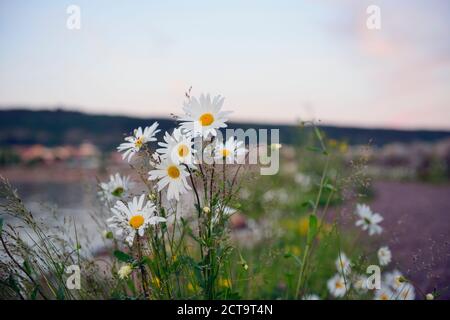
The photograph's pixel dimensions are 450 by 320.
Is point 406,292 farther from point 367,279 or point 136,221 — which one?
point 136,221

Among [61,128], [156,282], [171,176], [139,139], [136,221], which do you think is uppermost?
[61,128]

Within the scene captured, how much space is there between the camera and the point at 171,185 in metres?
1.20

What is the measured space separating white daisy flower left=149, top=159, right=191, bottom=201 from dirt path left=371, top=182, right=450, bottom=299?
2.38 ft

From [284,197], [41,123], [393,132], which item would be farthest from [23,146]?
[393,132]

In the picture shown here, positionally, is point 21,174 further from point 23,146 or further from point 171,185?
point 171,185

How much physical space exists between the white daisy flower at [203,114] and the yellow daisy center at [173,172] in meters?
0.11

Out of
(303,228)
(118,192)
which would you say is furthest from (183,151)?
(303,228)

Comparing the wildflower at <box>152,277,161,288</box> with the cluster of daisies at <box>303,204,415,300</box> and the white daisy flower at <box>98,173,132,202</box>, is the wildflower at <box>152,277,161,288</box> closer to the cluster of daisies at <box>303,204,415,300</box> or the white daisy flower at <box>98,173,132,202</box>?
the white daisy flower at <box>98,173,132,202</box>

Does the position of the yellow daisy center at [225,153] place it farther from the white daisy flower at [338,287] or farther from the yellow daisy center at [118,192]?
the white daisy flower at [338,287]

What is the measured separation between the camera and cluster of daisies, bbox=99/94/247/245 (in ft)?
3.85

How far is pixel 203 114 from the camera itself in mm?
1196

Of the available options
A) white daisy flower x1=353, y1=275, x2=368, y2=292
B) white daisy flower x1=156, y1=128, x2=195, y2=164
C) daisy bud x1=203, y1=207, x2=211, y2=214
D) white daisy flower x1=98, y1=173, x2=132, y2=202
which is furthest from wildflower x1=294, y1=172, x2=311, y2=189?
white daisy flower x1=156, y1=128, x2=195, y2=164

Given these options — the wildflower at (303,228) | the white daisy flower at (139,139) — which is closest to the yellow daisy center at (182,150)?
the white daisy flower at (139,139)

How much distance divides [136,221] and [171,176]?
16 centimetres
